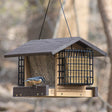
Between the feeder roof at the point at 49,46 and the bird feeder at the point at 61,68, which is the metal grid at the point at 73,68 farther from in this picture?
the feeder roof at the point at 49,46

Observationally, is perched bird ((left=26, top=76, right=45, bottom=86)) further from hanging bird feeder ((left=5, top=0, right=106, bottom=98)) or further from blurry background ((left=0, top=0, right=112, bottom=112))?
blurry background ((left=0, top=0, right=112, bottom=112))

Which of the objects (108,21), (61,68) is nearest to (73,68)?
(61,68)

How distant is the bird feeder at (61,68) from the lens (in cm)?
589

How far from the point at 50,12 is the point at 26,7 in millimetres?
1088

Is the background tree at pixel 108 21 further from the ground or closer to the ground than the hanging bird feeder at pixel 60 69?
further from the ground

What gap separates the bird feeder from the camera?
19.3 feet

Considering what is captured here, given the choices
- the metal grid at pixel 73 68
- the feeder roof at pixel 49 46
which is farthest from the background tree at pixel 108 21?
the metal grid at pixel 73 68

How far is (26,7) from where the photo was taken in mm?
13812

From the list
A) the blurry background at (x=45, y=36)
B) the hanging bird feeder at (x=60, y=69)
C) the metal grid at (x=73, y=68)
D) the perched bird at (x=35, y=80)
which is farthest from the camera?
the blurry background at (x=45, y=36)

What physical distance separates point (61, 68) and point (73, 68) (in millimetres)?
204

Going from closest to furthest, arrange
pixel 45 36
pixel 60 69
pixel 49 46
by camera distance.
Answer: pixel 49 46, pixel 60 69, pixel 45 36

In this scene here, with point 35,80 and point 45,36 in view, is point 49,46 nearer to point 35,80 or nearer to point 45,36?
point 35,80

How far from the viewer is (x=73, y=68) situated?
6.02 meters

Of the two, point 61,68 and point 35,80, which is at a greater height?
point 61,68
